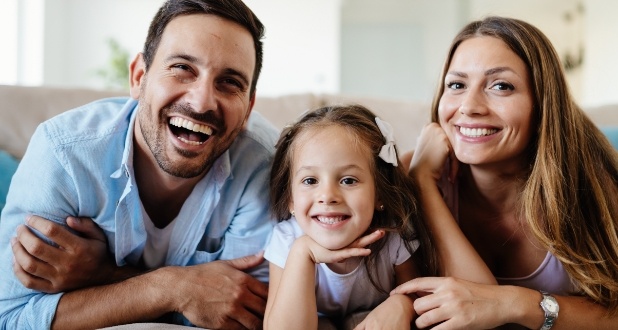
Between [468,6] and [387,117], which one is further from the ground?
[468,6]

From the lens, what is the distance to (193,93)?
1.46 meters

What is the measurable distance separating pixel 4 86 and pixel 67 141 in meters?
0.69

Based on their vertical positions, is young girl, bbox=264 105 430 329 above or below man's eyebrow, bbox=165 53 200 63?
below

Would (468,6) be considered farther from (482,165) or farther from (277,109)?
(482,165)

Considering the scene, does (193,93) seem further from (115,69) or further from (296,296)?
(115,69)

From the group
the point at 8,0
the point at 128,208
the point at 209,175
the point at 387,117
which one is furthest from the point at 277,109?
the point at 8,0

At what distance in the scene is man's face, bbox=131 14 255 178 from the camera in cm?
147

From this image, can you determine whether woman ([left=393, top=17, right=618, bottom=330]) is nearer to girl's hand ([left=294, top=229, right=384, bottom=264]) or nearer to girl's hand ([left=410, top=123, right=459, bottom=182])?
girl's hand ([left=410, top=123, right=459, bottom=182])

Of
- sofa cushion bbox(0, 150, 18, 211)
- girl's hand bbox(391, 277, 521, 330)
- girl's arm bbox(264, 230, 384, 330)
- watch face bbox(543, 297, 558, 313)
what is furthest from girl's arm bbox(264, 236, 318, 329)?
sofa cushion bbox(0, 150, 18, 211)

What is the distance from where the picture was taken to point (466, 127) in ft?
5.11

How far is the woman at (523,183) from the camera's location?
142 cm

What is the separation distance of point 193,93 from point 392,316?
2.34 feet

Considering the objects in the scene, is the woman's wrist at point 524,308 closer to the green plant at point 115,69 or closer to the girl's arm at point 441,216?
the girl's arm at point 441,216

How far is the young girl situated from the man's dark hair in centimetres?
29
